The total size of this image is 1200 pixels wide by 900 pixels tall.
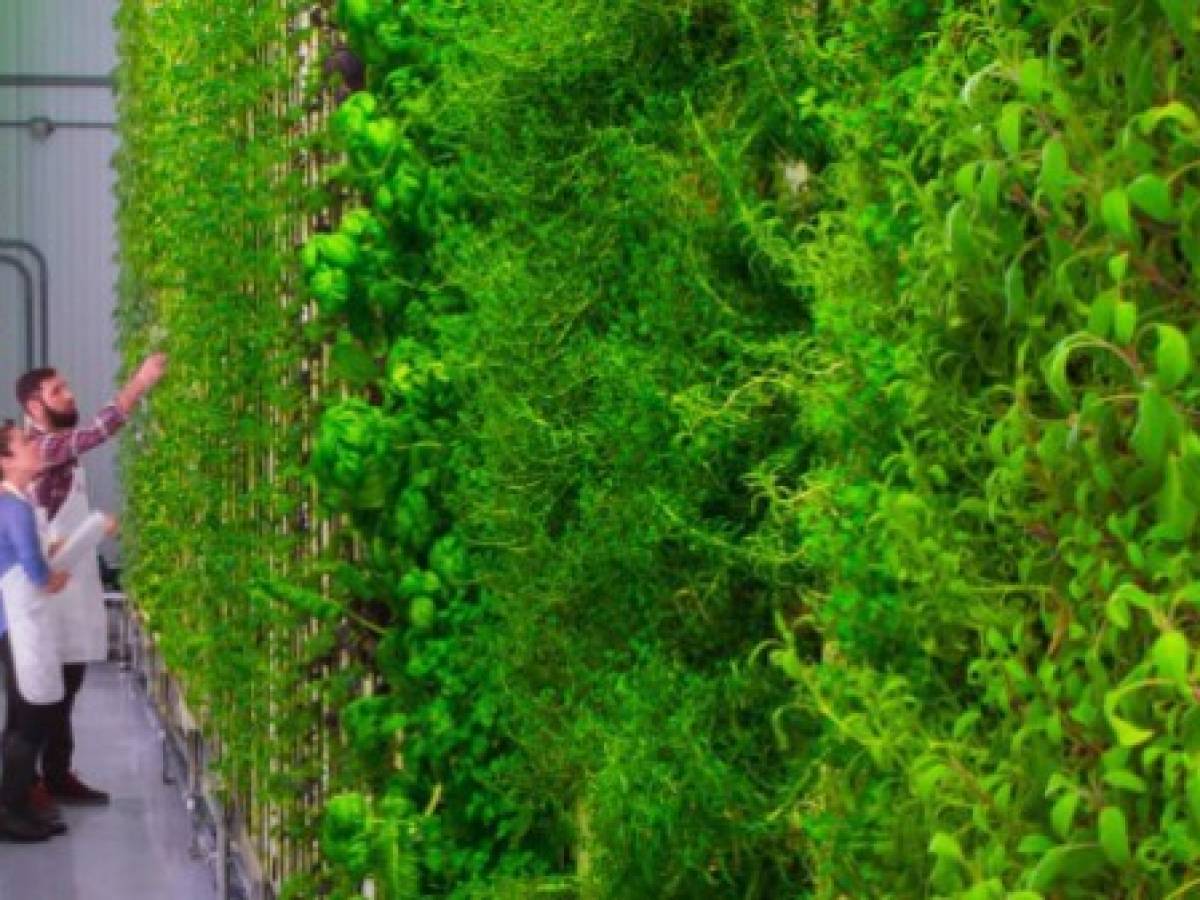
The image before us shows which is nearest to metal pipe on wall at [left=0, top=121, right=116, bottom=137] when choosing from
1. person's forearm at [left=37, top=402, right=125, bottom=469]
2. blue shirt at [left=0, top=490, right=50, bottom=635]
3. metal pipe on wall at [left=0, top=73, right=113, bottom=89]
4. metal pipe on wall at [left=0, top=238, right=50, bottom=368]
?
metal pipe on wall at [left=0, top=73, right=113, bottom=89]

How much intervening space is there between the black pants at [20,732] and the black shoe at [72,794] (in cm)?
91

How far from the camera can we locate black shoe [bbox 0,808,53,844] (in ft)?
31.5

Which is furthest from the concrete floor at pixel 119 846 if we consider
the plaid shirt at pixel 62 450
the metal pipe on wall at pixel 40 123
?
the metal pipe on wall at pixel 40 123

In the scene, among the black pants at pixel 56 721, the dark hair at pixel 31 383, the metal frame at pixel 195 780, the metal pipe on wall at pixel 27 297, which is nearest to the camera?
the metal frame at pixel 195 780

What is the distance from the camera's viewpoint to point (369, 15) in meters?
4.17

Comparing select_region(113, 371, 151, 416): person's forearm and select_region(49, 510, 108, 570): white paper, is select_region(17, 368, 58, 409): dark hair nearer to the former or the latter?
select_region(113, 371, 151, 416): person's forearm

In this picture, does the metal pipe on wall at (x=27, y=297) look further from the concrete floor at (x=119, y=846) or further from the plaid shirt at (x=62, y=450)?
the plaid shirt at (x=62, y=450)

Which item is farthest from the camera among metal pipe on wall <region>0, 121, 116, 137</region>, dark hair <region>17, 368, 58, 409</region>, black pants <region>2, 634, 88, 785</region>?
metal pipe on wall <region>0, 121, 116, 137</region>

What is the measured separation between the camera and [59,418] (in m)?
10.3

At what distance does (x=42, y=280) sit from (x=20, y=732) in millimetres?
9074

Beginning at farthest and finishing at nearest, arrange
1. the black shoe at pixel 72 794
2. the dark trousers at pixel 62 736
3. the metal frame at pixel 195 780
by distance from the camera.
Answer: the black shoe at pixel 72 794
the dark trousers at pixel 62 736
the metal frame at pixel 195 780

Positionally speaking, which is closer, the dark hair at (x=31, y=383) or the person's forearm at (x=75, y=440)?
the person's forearm at (x=75, y=440)

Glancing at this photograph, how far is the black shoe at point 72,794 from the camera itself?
10453mm

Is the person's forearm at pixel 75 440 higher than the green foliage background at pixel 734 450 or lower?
lower
